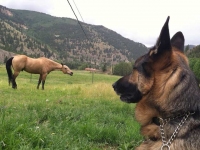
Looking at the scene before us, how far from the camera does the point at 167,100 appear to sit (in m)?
2.88

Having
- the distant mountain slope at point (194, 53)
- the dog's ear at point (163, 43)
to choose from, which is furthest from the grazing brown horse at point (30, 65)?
the distant mountain slope at point (194, 53)

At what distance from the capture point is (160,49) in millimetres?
2939

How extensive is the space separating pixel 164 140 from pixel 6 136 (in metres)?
2.21

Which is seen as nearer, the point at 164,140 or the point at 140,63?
the point at 164,140

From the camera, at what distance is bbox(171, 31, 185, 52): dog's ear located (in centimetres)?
361

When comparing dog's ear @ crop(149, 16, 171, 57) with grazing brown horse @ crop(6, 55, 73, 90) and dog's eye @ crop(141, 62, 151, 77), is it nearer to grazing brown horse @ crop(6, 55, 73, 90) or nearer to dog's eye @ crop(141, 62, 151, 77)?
dog's eye @ crop(141, 62, 151, 77)

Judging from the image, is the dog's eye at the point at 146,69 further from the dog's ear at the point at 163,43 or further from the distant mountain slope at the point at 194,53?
the distant mountain slope at the point at 194,53

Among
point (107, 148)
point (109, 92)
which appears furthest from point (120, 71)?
point (107, 148)

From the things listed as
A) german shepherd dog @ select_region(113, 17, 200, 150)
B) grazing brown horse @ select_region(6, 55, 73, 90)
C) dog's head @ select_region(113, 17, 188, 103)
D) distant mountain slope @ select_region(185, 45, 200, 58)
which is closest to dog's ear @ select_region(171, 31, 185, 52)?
dog's head @ select_region(113, 17, 188, 103)

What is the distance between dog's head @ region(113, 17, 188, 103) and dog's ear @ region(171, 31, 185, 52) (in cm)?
15

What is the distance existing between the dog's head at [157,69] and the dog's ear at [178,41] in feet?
0.50

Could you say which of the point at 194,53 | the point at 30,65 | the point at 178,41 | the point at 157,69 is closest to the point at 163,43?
the point at 157,69

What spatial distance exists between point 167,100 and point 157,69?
39cm

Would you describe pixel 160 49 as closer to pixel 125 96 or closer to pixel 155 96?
pixel 155 96
